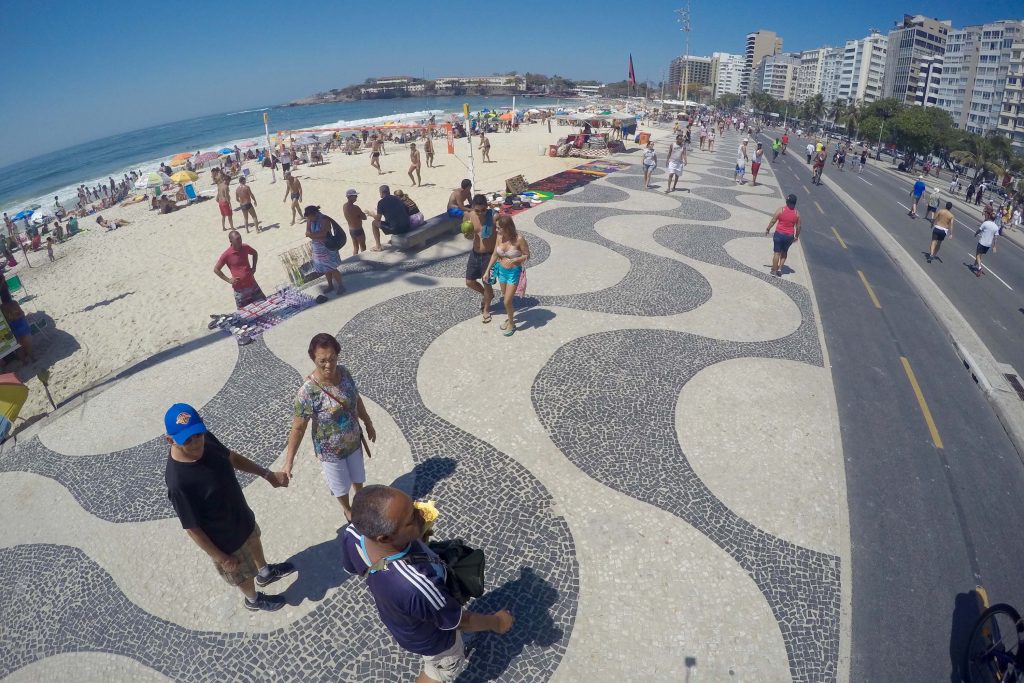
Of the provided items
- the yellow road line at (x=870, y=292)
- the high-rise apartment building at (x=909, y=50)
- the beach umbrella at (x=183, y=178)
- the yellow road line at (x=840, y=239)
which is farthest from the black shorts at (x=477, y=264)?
the high-rise apartment building at (x=909, y=50)

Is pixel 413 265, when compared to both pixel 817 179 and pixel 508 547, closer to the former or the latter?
pixel 508 547

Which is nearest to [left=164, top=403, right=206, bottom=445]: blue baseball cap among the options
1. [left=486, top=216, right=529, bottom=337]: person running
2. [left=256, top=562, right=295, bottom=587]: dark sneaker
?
[left=256, top=562, right=295, bottom=587]: dark sneaker

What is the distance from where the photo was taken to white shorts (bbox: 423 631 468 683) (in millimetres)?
2727

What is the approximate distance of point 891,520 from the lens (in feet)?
15.2

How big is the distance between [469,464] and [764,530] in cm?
287

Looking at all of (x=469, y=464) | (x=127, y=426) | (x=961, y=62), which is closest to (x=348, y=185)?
(x=127, y=426)

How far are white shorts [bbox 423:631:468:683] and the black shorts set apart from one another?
5684mm

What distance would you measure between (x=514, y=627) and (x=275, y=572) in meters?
1.96

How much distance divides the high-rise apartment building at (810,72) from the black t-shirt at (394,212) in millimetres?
188471

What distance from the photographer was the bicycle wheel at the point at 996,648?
10.00 ft

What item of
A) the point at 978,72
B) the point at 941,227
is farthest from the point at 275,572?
the point at 978,72

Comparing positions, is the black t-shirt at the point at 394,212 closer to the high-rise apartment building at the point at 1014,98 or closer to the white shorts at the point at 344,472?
the white shorts at the point at 344,472

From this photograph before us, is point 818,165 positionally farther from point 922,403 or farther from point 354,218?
point 354,218

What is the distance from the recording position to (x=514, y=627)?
12.0ft
